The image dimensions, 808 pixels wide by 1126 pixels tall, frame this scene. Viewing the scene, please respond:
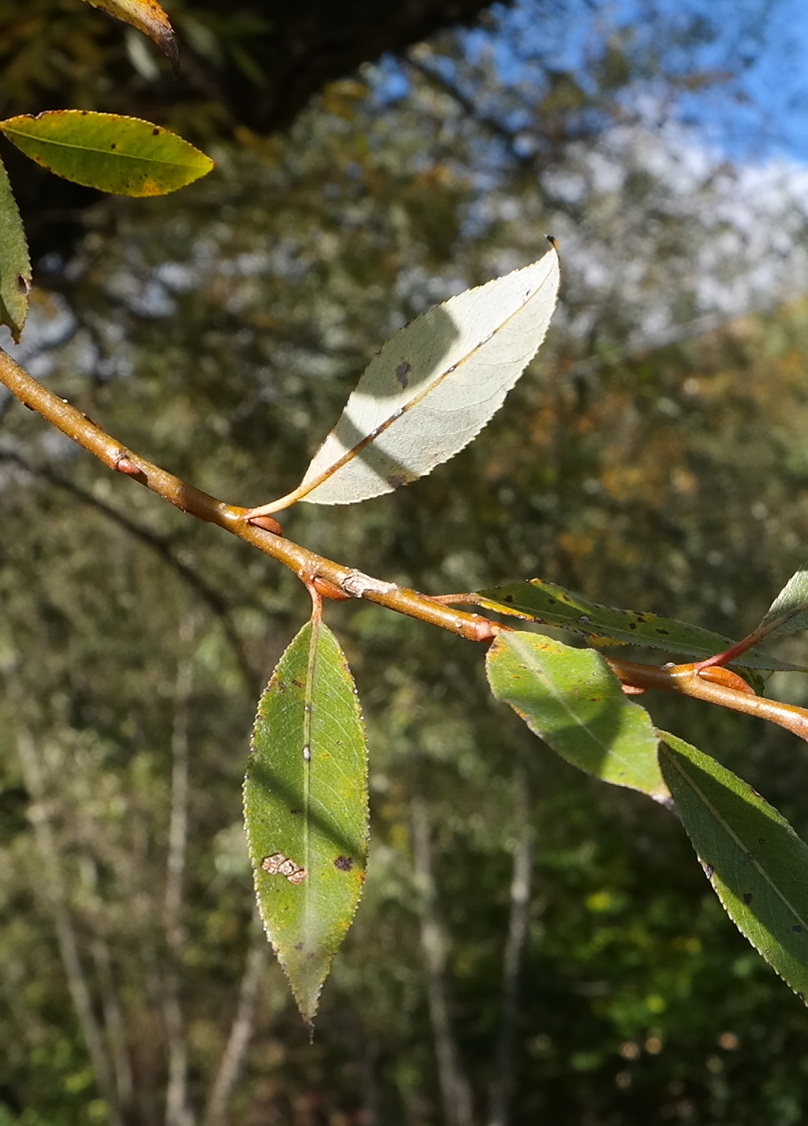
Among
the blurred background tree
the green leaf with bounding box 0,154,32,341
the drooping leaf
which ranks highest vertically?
the drooping leaf

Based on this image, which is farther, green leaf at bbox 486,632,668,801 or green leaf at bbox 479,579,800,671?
green leaf at bbox 479,579,800,671

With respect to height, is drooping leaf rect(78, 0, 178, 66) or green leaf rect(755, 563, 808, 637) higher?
drooping leaf rect(78, 0, 178, 66)

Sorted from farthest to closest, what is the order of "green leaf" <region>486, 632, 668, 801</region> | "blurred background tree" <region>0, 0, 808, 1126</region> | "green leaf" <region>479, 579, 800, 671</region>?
1. "blurred background tree" <region>0, 0, 808, 1126</region>
2. "green leaf" <region>479, 579, 800, 671</region>
3. "green leaf" <region>486, 632, 668, 801</region>

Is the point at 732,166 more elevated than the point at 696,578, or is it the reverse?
the point at 732,166

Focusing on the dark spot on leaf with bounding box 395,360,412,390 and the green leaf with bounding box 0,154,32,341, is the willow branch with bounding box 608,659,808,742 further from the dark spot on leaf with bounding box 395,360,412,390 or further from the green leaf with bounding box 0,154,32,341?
the green leaf with bounding box 0,154,32,341

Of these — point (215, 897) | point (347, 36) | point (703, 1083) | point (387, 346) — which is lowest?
point (703, 1083)

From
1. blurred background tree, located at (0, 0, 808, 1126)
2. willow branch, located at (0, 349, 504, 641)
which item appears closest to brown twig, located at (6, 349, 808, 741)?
willow branch, located at (0, 349, 504, 641)

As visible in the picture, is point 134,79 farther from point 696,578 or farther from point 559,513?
point 696,578

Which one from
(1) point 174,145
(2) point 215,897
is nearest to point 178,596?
(2) point 215,897
